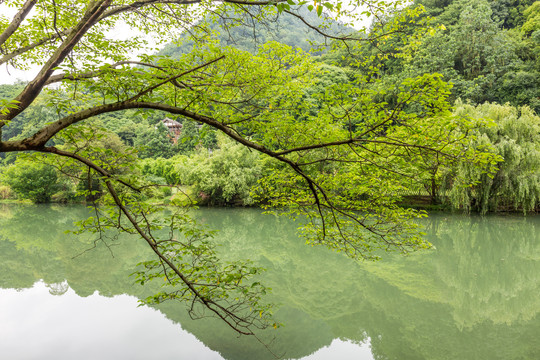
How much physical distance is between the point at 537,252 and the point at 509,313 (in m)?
4.22

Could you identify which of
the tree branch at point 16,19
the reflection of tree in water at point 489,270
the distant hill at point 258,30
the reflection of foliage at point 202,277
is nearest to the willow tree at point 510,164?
the reflection of tree in water at point 489,270

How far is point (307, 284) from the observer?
6.27m

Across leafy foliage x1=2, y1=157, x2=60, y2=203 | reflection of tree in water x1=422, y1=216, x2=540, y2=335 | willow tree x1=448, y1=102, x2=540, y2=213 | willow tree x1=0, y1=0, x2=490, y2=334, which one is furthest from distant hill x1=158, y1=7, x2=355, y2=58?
leafy foliage x1=2, y1=157, x2=60, y2=203

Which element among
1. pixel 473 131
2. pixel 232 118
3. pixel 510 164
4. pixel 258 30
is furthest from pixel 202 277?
pixel 510 164

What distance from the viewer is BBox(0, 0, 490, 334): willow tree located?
2033mm

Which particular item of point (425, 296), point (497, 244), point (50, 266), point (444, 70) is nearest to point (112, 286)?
point (50, 266)

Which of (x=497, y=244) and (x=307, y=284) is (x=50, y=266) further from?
(x=497, y=244)

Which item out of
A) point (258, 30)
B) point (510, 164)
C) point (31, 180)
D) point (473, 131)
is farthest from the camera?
point (31, 180)

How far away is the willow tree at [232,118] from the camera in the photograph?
2033mm

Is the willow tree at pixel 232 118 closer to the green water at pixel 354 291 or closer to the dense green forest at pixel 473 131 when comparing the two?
the green water at pixel 354 291

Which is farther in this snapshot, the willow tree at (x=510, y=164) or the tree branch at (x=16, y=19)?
the willow tree at (x=510, y=164)

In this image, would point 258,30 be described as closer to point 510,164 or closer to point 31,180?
point 510,164

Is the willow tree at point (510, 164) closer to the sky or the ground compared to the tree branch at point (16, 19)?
closer to the ground

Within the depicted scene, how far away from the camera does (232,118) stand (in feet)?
8.61
